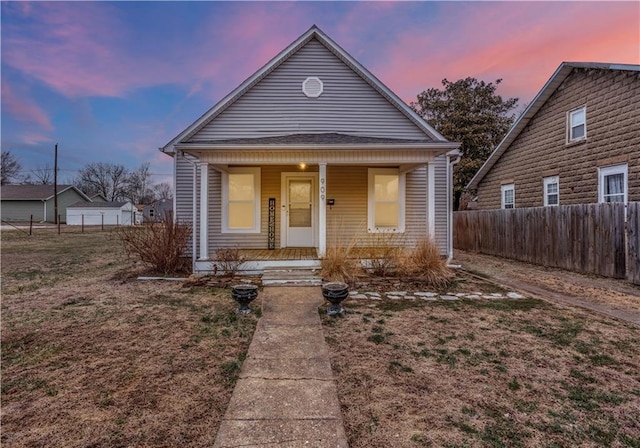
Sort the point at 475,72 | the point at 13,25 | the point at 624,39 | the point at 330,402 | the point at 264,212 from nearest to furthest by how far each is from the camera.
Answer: the point at 330,402
the point at 264,212
the point at 624,39
the point at 13,25
the point at 475,72

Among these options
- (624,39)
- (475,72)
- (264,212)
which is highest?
(475,72)

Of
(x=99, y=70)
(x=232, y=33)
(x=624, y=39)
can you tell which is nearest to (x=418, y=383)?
(x=232, y=33)

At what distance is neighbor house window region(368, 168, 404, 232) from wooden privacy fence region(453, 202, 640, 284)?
14.3 ft

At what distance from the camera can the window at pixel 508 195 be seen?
14.0 m

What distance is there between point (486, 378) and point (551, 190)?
39.1ft

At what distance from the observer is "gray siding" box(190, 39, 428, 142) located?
9.59m

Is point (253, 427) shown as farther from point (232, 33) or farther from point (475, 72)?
point (475, 72)

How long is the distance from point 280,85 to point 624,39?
1208 cm

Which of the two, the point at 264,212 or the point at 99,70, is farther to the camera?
the point at 99,70

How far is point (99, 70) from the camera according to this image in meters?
15.3

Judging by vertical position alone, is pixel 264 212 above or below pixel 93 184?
below

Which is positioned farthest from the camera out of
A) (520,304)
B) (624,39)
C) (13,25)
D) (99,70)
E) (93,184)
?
(93,184)

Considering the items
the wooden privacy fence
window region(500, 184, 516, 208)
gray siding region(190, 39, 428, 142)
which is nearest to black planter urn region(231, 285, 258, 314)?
gray siding region(190, 39, 428, 142)

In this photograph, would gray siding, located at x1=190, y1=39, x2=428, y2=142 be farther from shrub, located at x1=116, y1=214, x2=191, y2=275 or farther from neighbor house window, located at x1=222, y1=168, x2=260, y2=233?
shrub, located at x1=116, y1=214, x2=191, y2=275
